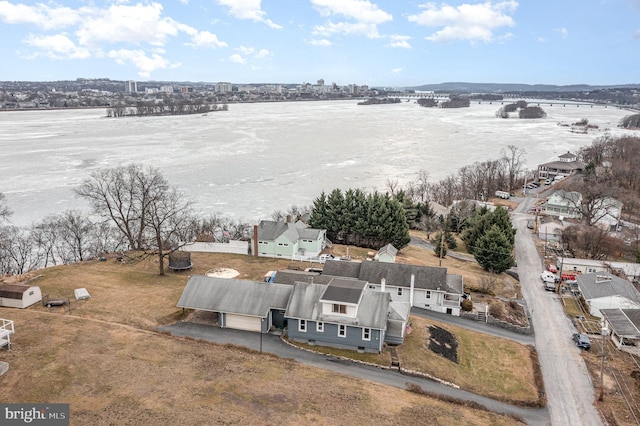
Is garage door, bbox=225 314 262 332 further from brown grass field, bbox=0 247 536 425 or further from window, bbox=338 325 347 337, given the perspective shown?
window, bbox=338 325 347 337

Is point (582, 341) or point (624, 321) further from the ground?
point (624, 321)

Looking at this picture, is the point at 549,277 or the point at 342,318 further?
the point at 549,277

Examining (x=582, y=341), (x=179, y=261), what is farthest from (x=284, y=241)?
(x=582, y=341)

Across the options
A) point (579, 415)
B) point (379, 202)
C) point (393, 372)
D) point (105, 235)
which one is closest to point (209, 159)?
point (105, 235)

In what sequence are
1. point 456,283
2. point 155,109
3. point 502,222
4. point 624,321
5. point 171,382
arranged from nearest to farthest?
point 171,382 → point 624,321 → point 456,283 → point 502,222 → point 155,109
